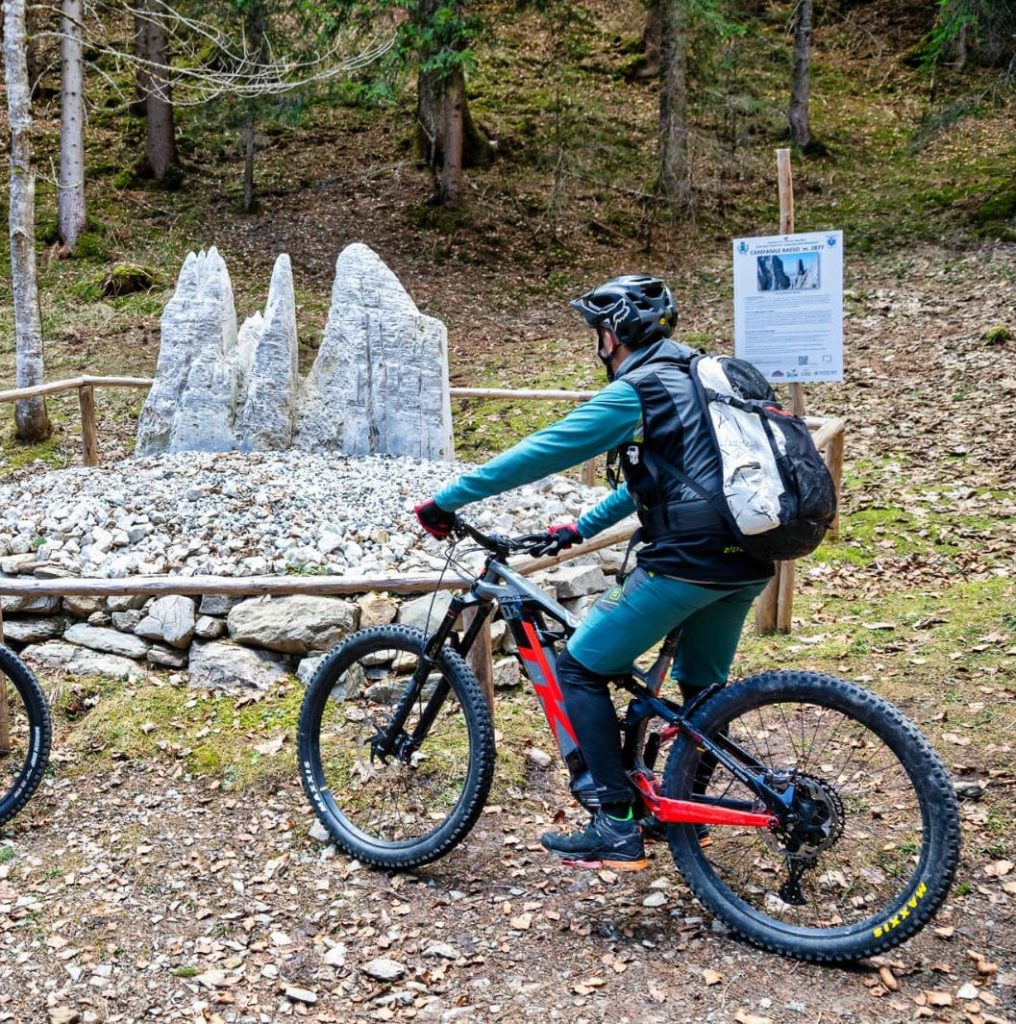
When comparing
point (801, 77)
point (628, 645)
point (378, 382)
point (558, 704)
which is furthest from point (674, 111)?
point (628, 645)

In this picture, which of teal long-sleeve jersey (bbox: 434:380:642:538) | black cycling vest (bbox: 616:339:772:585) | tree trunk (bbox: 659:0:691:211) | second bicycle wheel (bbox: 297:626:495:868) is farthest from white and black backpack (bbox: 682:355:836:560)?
tree trunk (bbox: 659:0:691:211)

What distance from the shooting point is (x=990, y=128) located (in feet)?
71.1

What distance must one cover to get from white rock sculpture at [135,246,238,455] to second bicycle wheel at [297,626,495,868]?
5248mm

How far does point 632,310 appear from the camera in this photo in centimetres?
334

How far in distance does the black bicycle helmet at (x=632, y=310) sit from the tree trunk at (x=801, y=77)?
18999mm

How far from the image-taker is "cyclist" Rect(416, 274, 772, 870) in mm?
3154

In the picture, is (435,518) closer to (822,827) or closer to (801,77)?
(822,827)

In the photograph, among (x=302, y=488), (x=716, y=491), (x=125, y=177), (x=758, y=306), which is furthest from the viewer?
(x=125, y=177)

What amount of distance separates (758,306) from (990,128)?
19.2m

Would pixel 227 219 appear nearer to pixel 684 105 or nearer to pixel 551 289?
pixel 551 289

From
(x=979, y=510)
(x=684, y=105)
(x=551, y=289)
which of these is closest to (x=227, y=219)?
(x=551, y=289)

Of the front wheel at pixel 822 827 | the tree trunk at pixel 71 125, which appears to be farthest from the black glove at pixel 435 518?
the tree trunk at pixel 71 125

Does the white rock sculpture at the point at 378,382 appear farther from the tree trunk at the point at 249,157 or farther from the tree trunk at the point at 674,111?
the tree trunk at the point at 249,157

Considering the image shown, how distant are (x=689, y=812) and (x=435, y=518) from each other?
1.26 meters
